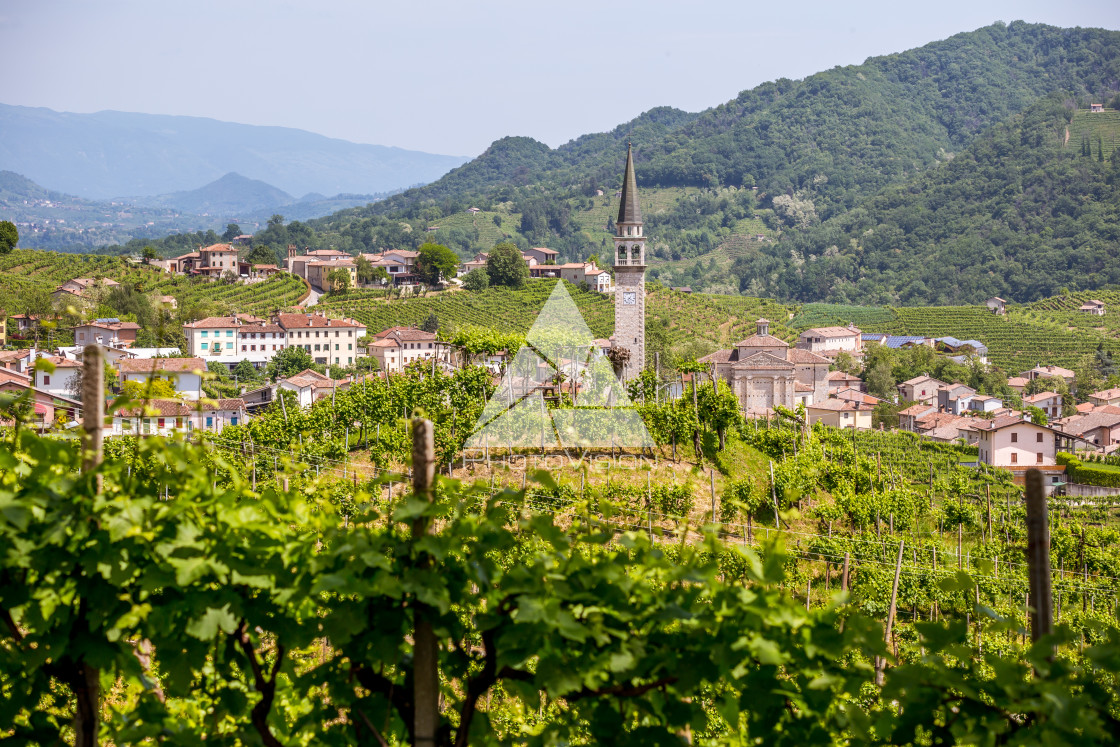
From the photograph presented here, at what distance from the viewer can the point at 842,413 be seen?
50.4m

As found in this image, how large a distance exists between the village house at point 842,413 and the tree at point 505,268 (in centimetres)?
3385

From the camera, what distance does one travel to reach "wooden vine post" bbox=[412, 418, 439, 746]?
9.08ft

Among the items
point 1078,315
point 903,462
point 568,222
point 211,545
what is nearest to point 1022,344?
point 1078,315

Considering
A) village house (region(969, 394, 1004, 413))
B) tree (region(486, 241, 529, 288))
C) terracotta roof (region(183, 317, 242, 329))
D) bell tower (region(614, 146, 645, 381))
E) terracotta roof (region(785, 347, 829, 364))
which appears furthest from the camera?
tree (region(486, 241, 529, 288))

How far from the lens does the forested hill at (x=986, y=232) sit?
116000 millimetres

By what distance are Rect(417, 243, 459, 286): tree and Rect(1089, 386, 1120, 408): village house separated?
51.4m

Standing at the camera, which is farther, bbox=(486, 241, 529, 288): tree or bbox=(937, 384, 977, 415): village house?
bbox=(486, 241, 529, 288): tree

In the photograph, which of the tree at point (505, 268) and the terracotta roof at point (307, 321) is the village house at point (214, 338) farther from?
the tree at point (505, 268)

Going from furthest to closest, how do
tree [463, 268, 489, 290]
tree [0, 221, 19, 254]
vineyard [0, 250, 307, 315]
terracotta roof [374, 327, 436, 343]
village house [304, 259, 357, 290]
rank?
village house [304, 259, 357, 290]
tree [463, 268, 489, 290]
tree [0, 221, 19, 254]
vineyard [0, 250, 307, 315]
terracotta roof [374, 327, 436, 343]

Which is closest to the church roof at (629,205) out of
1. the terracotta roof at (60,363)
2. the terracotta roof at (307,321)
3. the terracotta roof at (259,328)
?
the terracotta roof at (60,363)

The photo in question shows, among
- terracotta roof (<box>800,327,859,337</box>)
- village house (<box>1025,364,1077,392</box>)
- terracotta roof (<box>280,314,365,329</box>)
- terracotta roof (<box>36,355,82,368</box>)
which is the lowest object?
village house (<box>1025,364,1077,392</box>)

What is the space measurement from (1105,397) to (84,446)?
65.4 m

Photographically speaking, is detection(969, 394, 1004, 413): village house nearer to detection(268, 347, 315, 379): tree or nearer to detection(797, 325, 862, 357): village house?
detection(797, 325, 862, 357): village house

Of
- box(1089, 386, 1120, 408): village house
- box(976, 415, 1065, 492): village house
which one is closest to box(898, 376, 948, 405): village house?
box(1089, 386, 1120, 408): village house
